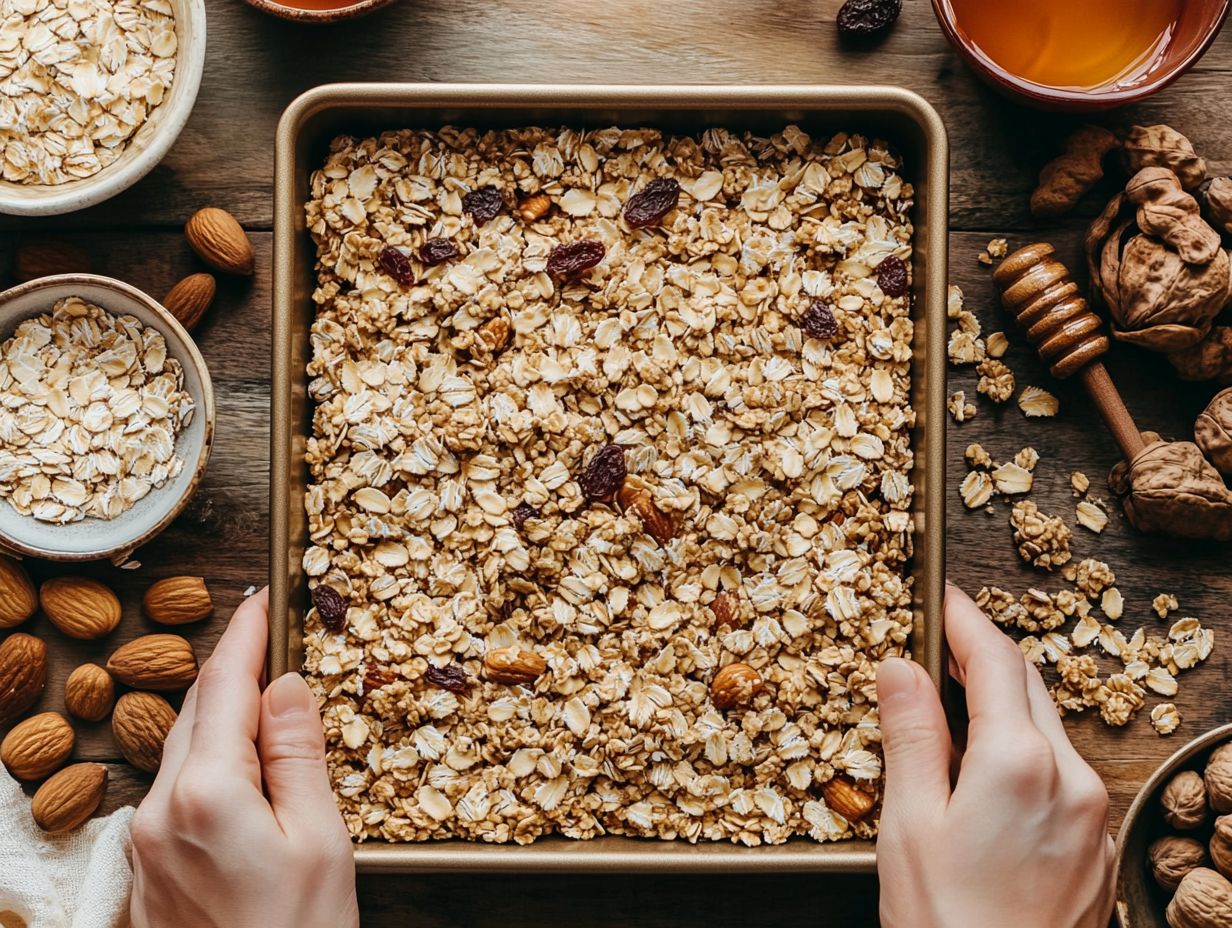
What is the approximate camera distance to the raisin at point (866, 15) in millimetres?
1319

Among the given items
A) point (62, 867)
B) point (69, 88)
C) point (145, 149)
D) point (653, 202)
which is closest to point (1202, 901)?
point (653, 202)

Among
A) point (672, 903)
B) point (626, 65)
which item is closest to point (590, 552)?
point (672, 903)

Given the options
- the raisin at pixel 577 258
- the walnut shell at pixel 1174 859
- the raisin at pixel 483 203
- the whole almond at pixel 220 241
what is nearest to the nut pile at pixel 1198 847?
the walnut shell at pixel 1174 859

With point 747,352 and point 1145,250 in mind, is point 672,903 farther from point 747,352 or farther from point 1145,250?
point 1145,250

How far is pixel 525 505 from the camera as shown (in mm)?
1212

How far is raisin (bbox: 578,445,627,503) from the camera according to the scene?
1197 millimetres

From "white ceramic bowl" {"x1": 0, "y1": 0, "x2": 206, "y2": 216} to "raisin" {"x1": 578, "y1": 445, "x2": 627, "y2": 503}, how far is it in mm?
619

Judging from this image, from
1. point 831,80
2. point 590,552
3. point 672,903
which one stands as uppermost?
point 831,80

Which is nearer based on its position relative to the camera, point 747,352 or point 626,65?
point 747,352

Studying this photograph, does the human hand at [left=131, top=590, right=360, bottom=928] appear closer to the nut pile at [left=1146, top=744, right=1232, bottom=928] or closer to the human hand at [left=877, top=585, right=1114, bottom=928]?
the human hand at [left=877, top=585, right=1114, bottom=928]

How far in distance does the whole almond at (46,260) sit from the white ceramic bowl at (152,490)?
0.29ft

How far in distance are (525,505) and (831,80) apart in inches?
26.3

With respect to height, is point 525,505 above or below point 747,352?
below

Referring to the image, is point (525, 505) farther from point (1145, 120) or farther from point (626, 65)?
point (1145, 120)
